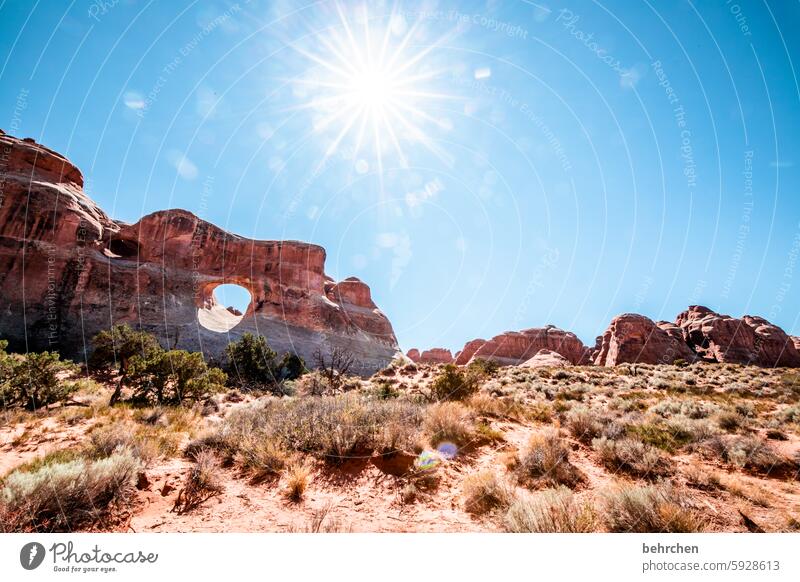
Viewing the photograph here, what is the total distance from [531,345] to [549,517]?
65.2 meters

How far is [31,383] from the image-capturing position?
932cm

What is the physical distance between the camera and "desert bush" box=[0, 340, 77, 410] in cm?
909

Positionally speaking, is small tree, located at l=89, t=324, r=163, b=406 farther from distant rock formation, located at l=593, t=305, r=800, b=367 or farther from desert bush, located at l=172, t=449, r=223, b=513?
distant rock formation, located at l=593, t=305, r=800, b=367

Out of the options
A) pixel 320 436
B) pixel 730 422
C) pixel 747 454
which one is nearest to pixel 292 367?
pixel 320 436

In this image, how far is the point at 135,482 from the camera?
156 inches

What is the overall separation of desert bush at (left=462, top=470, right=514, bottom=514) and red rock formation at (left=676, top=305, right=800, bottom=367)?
205 ft

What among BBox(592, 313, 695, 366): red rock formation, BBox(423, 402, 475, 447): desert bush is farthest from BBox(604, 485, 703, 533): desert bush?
BBox(592, 313, 695, 366): red rock formation

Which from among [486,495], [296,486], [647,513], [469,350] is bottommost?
[469,350]

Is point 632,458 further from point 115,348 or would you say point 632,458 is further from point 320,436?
point 115,348

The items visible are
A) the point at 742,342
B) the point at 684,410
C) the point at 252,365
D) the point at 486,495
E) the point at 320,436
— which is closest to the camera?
the point at 486,495

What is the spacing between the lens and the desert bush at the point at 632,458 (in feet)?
16.2
